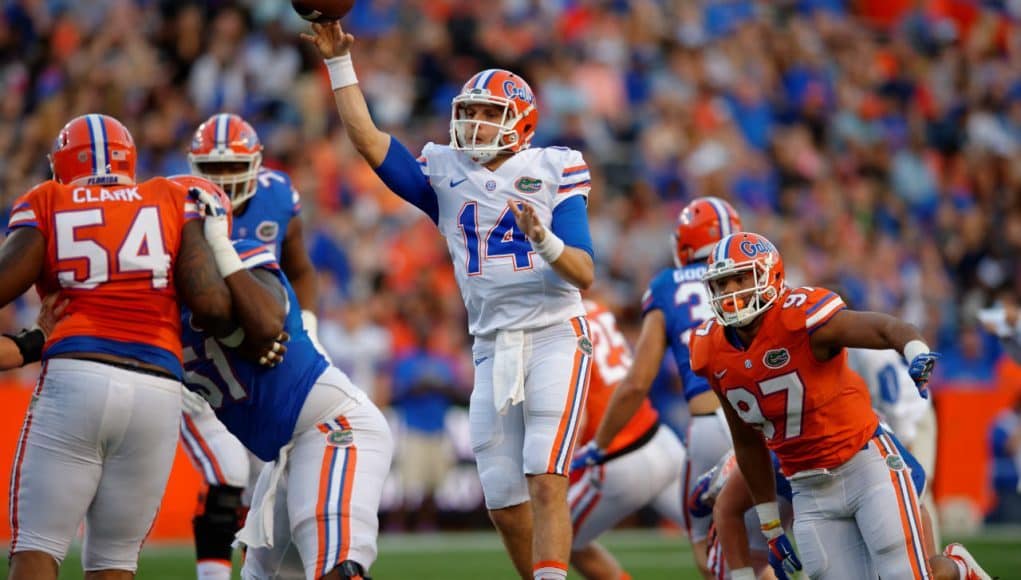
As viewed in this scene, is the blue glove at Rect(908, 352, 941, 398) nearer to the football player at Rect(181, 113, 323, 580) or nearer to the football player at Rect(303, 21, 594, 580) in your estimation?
the football player at Rect(303, 21, 594, 580)

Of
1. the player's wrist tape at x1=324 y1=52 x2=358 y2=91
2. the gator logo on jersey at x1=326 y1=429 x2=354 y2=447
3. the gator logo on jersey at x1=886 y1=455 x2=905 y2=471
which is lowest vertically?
the gator logo on jersey at x1=886 y1=455 x2=905 y2=471

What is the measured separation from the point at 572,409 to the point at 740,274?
2.71 ft

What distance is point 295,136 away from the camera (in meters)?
13.8

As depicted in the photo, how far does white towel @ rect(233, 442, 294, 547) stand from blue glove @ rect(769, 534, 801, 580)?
79.2 inches

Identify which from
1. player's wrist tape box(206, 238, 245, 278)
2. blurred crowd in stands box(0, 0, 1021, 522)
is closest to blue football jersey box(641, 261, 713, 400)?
player's wrist tape box(206, 238, 245, 278)

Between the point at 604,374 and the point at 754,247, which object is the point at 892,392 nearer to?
the point at 604,374

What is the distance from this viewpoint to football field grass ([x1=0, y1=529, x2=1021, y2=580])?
29.3 feet

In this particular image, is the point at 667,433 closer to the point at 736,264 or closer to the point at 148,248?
the point at 736,264

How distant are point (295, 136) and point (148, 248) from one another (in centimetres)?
931

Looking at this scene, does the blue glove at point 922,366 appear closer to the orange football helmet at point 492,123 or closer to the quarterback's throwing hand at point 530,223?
the quarterback's throwing hand at point 530,223

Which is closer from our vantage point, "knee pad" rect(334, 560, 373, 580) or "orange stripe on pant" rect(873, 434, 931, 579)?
"knee pad" rect(334, 560, 373, 580)

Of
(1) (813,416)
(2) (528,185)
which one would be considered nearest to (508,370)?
(2) (528,185)

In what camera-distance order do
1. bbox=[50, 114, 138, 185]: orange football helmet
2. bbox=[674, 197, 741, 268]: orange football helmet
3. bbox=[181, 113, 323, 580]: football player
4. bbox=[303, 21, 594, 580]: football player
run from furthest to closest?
bbox=[674, 197, 741, 268]: orange football helmet < bbox=[181, 113, 323, 580]: football player < bbox=[303, 21, 594, 580]: football player < bbox=[50, 114, 138, 185]: orange football helmet

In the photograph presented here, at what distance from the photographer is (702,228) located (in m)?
7.20
